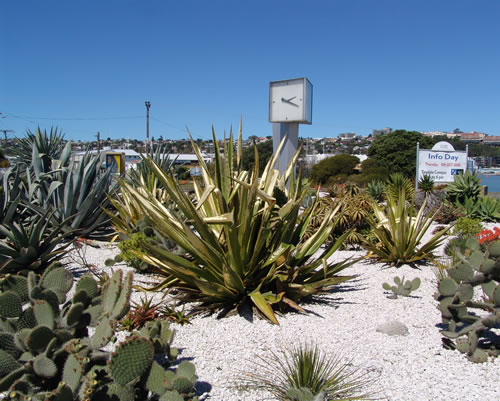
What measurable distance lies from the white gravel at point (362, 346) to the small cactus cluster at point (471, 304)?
0.44 feet

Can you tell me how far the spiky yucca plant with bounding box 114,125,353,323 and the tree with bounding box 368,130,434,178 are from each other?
38.8 meters

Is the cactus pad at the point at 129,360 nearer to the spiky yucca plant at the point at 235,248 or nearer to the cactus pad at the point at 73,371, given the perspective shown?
the cactus pad at the point at 73,371

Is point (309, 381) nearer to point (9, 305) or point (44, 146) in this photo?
point (9, 305)

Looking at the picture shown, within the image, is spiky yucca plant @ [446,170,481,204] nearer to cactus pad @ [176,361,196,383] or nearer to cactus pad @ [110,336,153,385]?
cactus pad @ [176,361,196,383]

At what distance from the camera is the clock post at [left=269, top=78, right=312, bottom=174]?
9133mm

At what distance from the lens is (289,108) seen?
9.26 meters

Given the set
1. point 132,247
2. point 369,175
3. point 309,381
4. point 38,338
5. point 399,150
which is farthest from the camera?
point 399,150

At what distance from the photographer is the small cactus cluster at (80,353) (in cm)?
236

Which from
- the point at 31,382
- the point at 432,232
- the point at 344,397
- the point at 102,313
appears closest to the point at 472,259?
the point at 344,397

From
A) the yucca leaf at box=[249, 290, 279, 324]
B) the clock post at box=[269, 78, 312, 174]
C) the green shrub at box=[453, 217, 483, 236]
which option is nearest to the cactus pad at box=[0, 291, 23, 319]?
the yucca leaf at box=[249, 290, 279, 324]

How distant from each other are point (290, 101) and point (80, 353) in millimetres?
7647

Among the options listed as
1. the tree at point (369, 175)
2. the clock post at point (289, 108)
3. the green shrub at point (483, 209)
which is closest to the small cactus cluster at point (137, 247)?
the clock post at point (289, 108)

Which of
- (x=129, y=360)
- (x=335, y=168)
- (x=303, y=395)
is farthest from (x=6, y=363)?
(x=335, y=168)

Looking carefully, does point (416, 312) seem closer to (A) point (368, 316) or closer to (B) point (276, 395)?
(A) point (368, 316)
